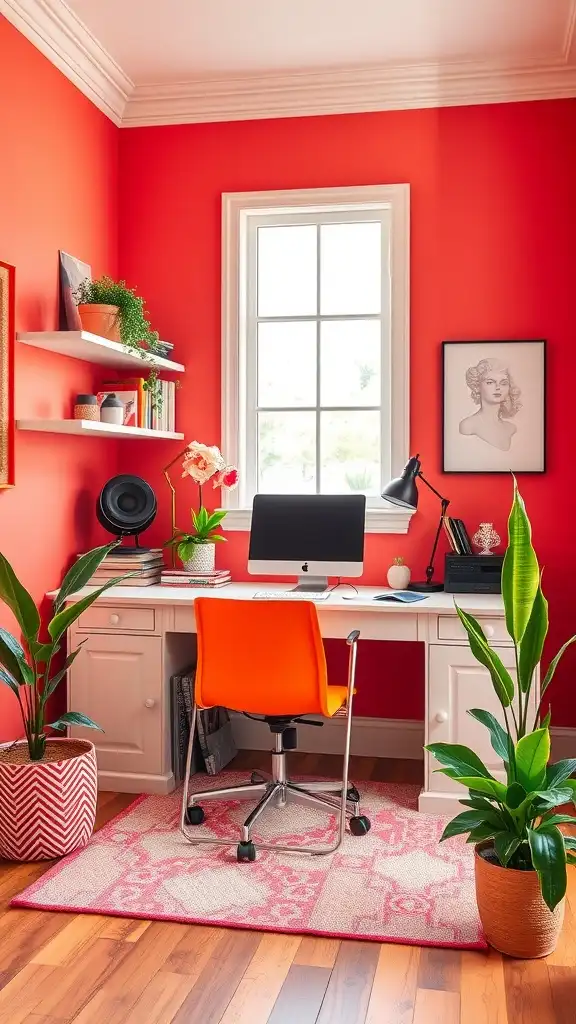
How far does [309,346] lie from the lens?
4016 mm

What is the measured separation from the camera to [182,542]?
12.3 ft

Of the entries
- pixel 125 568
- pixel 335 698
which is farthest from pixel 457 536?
pixel 125 568

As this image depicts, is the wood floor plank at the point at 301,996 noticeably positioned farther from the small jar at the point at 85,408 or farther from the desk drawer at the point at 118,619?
the small jar at the point at 85,408

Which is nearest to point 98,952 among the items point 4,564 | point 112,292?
point 4,564

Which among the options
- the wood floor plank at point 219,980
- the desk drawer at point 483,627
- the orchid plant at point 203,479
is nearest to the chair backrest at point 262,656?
the desk drawer at point 483,627

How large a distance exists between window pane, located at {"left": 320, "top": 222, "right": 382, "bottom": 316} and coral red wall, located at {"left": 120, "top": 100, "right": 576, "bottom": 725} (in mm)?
195

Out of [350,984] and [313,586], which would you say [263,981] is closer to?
[350,984]

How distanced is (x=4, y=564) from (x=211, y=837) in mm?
1101

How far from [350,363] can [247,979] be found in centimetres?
257

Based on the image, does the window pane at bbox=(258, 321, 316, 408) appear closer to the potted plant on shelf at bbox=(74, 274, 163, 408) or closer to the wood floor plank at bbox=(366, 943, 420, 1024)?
the potted plant on shelf at bbox=(74, 274, 163, 408)

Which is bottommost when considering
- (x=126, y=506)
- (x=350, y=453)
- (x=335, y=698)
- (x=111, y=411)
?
(x=335, y=698)

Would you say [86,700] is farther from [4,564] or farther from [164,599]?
[4,564]

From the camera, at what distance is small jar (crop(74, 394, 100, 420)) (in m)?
3.42

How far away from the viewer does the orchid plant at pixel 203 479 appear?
3705mm
